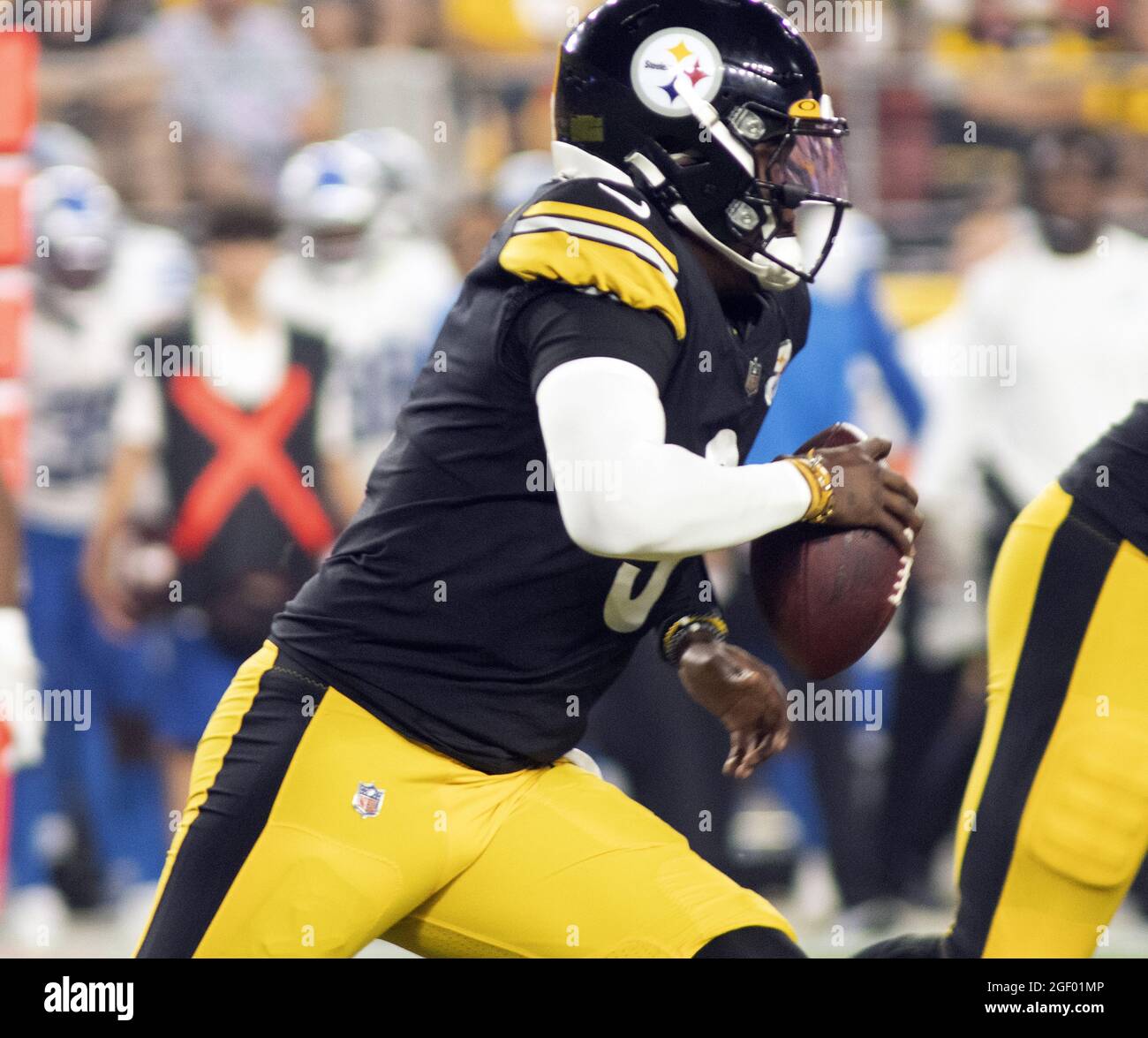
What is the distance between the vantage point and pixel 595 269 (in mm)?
2096

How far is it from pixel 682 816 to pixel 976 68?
2.43 metres

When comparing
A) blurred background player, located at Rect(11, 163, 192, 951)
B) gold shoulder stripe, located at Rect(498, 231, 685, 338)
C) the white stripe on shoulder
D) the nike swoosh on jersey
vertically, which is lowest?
blurred background player, located at Rect(11, 163, 192, 951)

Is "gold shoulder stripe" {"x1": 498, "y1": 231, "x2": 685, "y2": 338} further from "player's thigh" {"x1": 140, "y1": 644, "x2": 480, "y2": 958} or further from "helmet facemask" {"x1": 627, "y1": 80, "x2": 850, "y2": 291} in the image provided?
"player's thigh" {"x1": 140, "y1": 644, "x2": 480, "y2": 958}

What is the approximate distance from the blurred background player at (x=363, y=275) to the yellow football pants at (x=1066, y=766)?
2.14 meters

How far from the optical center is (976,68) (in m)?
5.44

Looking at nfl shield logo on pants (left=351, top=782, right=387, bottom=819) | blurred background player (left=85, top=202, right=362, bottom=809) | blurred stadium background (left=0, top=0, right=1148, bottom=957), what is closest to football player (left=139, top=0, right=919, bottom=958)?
nfl shield logo on pants (left=351, top=782, right=387, bottom=819)

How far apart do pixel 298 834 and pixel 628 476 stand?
1.88ft

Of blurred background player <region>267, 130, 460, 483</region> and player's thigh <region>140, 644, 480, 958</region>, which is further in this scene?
blurred background player <region>267, 130, 460, 483</region>

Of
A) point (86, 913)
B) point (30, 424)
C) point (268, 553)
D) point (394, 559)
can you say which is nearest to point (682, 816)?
point (268, 553)

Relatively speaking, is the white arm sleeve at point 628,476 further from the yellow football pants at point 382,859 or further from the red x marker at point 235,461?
the red x marker at point 235,461

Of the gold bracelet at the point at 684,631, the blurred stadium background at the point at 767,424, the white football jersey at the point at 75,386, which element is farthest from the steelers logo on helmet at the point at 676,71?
the white football jersey at the point at 75,386

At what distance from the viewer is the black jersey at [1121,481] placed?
2.69 meters

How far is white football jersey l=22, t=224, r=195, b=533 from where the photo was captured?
4668 millimetres

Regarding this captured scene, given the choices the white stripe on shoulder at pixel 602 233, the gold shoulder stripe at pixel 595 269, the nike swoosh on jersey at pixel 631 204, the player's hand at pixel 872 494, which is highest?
the nike swoosh on jersey at pixel 631 204
